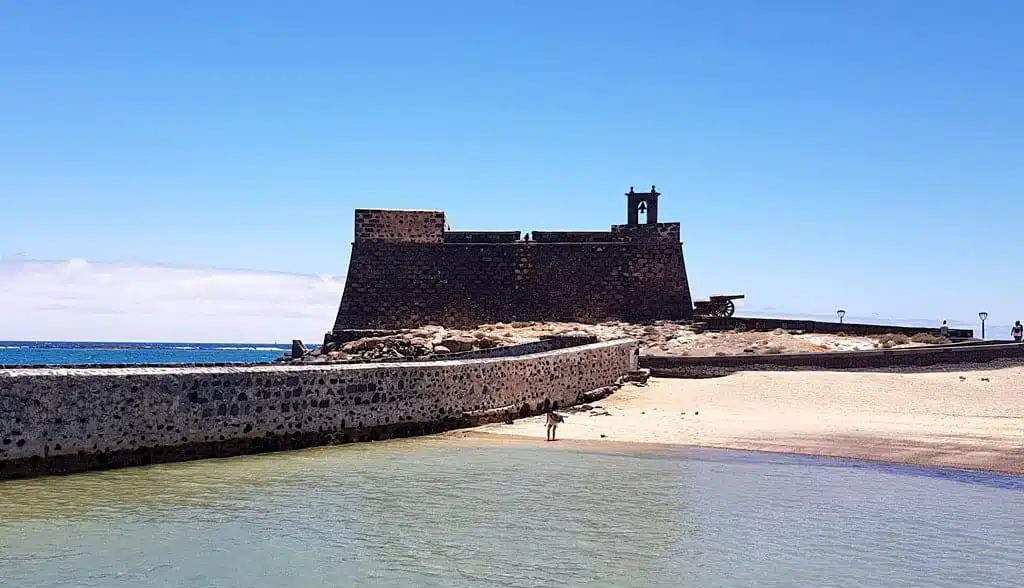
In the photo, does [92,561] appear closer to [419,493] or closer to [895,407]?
[419,493]

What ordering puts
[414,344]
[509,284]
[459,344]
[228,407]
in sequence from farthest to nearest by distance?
[509,284] → [414,344] → [459,344] → [228,407]

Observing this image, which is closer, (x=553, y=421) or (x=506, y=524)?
A: (x=506, y=524)

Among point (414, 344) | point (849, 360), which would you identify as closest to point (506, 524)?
point (849, 360)

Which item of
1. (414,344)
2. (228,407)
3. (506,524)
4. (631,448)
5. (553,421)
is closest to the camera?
(506,524)

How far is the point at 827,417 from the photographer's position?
19.0 metres

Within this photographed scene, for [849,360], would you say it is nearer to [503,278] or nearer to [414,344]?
[414,344]

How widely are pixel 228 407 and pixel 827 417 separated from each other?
36.7ft

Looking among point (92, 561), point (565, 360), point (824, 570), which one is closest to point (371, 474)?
point (92, 561)

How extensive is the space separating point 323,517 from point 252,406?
402cm

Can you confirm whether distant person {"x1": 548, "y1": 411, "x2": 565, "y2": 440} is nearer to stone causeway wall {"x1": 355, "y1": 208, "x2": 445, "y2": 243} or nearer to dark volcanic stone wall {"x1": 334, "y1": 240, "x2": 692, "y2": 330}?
dark volcanic stone wall {"x1": 334, "y1": 240, "x2": 692, "y2": 330}

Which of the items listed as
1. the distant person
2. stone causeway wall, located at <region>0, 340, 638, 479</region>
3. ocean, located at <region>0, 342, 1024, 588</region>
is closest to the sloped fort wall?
stone causeway wall, located at <region>0, 340, 638, 479</region>

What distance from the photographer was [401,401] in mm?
16172

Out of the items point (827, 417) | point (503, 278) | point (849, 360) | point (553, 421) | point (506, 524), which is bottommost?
point (506, 524)

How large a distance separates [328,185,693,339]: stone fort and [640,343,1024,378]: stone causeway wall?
9.96 meters
